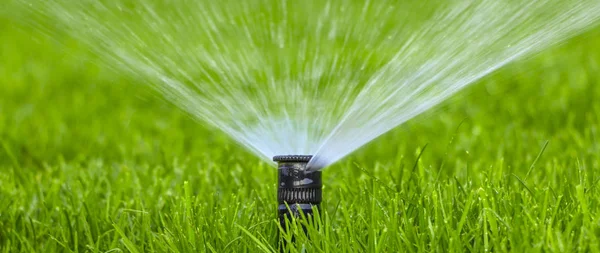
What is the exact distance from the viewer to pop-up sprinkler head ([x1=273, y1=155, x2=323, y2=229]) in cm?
214

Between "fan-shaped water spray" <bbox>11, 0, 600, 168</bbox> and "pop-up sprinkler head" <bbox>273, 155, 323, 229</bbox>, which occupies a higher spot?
"fan-shaped water spray" <bbox>11, 0, 600, 168</bbox>

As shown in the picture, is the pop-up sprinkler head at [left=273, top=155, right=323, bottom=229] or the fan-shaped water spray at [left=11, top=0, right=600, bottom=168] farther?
the fan-shaped water spray at [left=11, top=0, right=600, bottom=168]

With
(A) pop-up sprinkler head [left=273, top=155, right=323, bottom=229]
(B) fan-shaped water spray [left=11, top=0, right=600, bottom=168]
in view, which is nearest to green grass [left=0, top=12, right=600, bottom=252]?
(A) pop-up sprinkler head [left=273, top=155, right=323, bottom=229]

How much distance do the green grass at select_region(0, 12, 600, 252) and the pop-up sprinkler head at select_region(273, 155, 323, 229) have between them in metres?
0.08

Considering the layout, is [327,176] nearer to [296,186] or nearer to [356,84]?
[356,84]

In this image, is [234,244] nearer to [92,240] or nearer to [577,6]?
[92,240]

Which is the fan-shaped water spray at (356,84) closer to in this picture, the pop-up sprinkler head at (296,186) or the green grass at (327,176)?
the pop-up sprinkler head at (296,186)

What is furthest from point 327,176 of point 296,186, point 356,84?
point 296,186

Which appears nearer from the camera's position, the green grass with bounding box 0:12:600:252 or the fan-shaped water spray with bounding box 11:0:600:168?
the green grass with bounding box 0:12:600:252

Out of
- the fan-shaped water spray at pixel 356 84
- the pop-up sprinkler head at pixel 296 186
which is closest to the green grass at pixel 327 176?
the pop-up sprinkler head at pixel 296 186

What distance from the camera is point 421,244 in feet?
6.97

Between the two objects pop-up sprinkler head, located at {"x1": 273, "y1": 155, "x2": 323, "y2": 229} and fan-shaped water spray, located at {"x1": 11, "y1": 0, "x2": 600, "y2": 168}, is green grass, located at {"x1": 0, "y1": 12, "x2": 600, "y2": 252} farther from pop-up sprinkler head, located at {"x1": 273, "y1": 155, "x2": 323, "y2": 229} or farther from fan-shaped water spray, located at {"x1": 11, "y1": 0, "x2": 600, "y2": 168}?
fan-shaped water spray, located at {"x1": 11, "y1": 0, "x2": 600, "y2": 168}

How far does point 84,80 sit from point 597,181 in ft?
14.5

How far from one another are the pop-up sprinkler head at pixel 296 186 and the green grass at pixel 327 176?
0.08 meters
